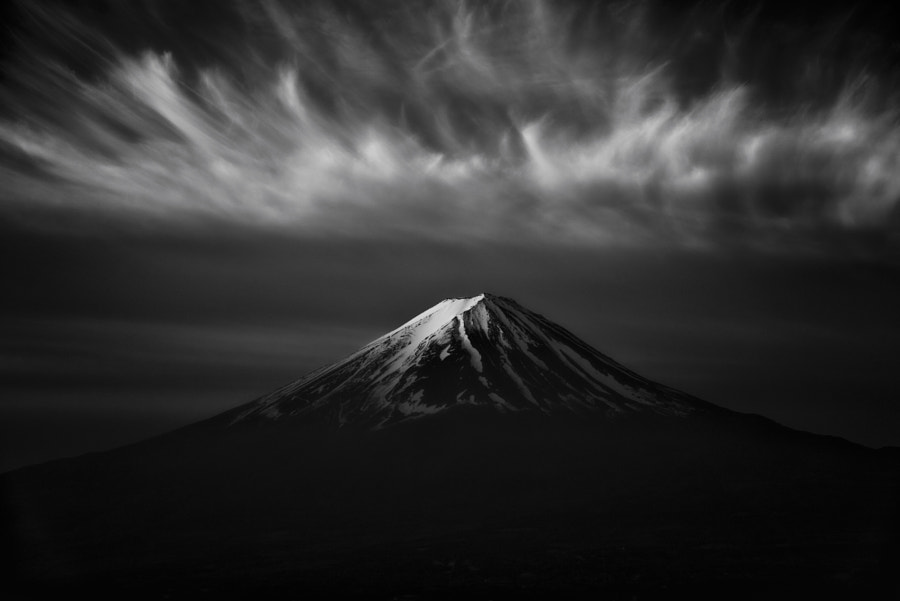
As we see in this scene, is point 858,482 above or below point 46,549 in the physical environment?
above

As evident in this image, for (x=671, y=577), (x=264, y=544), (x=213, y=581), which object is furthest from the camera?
(x=264, y=544)

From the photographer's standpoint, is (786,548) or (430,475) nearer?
(786,548)

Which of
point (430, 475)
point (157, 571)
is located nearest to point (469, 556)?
point (157, 571)

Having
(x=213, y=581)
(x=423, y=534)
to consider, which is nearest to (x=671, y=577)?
(x=423, y=534)

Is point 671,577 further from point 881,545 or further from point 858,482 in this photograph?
point 858,482

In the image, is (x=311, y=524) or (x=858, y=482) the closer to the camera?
(x=311, y=524)

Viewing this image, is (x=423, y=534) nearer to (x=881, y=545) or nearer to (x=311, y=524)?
(x=311, y=524)

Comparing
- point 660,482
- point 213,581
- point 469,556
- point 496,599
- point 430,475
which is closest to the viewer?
point 496,599

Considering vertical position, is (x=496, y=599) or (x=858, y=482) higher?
(x=858, y=482)

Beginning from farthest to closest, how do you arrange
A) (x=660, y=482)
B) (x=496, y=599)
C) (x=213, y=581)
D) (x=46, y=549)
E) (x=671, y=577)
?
(x=660, y=482) < (x=46, y=549) < (x=213, y=581) < (x=671, y=577) < (x=496, y=599)
